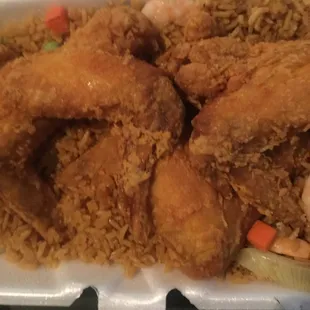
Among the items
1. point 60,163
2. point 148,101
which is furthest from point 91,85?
point 60,163

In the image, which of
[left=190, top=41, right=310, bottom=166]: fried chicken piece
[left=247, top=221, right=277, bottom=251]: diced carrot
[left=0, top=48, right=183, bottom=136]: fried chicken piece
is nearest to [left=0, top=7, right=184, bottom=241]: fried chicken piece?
[left=0, top=48, right=183, bottom=136]: fried chicken piece

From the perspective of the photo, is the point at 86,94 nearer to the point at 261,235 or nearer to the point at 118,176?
the point at 118,176

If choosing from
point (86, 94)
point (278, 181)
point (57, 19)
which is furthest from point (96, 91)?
point (278, 181)

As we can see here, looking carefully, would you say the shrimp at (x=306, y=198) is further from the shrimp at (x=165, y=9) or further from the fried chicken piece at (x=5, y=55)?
the fried chicken piece at (x=5, y=55)

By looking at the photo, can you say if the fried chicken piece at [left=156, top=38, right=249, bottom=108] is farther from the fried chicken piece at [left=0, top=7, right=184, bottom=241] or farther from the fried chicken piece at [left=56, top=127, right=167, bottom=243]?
the fried chicken piece at [left=56, top=127, right=167, bottom=243]

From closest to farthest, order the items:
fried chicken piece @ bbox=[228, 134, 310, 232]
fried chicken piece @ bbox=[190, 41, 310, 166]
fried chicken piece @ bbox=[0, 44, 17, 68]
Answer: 1. fried chicken piece @ bbox=[190, 41, 310, 166]
2. fried chicken piece @ bbox=[228, 134, 310, 232]
3. fried chicken piece @ bbox=[0, 44, 17, 68]

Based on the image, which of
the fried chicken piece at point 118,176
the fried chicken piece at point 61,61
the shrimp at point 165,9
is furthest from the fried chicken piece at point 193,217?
the shrimp at point 165,9
